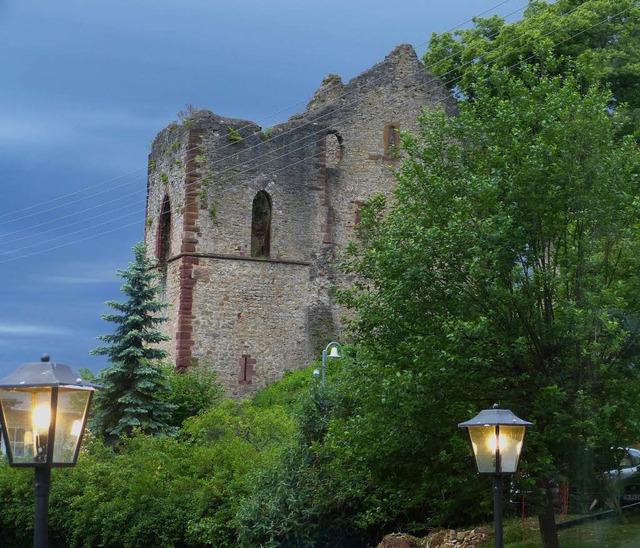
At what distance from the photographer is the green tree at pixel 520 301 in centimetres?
1848

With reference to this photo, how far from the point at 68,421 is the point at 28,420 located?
35cm

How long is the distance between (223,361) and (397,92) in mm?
11947

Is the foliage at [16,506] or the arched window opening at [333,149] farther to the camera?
the arched window opening at [333,149]

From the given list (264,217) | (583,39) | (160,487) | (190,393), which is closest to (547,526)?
(160,487)

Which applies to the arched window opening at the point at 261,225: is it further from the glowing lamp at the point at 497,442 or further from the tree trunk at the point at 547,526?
the glowing lamp at the point at 497,442

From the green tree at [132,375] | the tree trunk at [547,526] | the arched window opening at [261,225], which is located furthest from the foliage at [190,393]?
the tree trunk at [547,526]

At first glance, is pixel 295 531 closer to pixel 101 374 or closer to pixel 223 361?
pixel 101 374

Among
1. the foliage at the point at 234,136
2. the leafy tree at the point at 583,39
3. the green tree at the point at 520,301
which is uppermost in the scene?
the leafy tree at the point at 583,39

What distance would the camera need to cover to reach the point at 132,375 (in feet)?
102

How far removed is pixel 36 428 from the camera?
1025 centimetres

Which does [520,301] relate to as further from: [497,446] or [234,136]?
[234,136]

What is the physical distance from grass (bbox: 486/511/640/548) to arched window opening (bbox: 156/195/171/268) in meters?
21.4

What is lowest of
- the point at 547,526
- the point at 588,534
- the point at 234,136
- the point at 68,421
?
the point at 588,534

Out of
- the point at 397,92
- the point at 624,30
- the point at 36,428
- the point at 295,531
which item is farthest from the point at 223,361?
the point at 36,428
